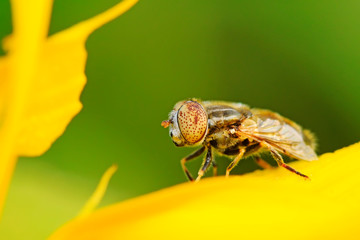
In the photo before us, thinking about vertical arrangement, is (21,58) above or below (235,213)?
above

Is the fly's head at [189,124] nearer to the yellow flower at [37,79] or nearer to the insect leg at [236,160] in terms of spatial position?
the insect leg at [236,160]

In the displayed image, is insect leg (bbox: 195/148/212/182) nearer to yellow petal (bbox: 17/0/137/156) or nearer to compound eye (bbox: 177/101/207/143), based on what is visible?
compound eye (bbox: 177/101/207/143)

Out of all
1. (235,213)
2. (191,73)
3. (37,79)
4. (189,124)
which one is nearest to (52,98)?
(37,79)

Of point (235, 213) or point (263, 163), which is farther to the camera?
point (263, 163)

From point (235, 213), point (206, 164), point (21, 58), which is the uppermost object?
point (21, 58)

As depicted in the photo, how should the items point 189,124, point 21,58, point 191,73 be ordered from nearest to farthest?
point 21,58
point 189,124
point 191,73

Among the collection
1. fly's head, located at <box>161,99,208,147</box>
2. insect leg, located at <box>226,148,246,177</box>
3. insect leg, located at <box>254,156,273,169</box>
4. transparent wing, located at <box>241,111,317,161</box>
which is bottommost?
insect leg, located at <box>254,156,273,169</box>

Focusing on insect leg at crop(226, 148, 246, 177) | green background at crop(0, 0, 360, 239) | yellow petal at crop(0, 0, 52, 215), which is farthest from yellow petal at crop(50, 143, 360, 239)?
green background at crop(0, 0, 360, 239)

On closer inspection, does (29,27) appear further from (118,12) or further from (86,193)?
(86,193)

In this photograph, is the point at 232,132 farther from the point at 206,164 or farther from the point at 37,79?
the point at 37,79
